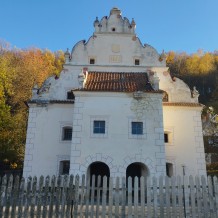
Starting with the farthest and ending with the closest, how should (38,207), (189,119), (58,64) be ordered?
(58,64) < (189,119) < (38,207)

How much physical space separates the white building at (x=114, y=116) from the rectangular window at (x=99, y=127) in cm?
6

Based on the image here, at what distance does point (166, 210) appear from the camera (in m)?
9.50

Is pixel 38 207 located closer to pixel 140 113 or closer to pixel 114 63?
pixel 140 113

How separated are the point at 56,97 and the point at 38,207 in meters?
12.8

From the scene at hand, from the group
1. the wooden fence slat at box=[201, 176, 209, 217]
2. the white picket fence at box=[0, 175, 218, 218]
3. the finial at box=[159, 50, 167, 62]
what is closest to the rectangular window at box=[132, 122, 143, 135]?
the finial at box=[159, 50, 167, 62]

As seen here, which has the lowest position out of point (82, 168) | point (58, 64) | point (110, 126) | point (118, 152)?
point (82, 168)

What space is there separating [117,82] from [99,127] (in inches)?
Result: 163

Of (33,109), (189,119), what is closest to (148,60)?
(189,119)

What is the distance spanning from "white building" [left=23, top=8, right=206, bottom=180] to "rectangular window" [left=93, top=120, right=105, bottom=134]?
65mm

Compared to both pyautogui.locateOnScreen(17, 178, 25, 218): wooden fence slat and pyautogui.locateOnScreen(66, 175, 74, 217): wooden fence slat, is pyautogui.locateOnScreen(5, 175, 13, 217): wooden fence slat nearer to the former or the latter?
pyautogui.locateOnScreen(17, 178, 25, 218): wooden fence slat

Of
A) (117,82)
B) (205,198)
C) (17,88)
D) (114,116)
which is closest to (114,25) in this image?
(117,82)

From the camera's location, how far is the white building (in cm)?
1709

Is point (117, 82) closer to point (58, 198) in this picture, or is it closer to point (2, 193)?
point (58, 198)

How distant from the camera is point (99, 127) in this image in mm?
17719
